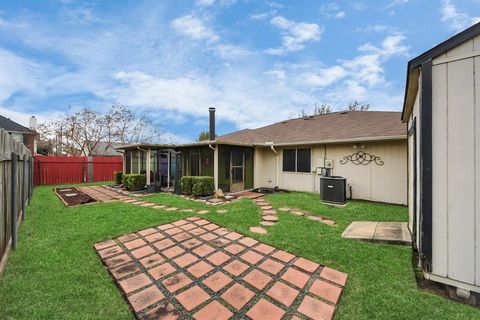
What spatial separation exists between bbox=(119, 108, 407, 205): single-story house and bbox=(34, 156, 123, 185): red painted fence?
3.50m

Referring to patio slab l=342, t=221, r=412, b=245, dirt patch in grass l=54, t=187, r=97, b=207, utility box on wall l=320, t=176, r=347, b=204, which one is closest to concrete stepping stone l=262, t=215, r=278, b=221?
patio slab l=342, t=221, r=412, b=245

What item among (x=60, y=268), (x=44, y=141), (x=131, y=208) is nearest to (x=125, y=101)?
(x=44, y=141)

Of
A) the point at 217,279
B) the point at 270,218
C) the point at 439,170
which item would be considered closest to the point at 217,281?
the point at 217,279

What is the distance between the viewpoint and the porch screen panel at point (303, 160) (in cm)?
853

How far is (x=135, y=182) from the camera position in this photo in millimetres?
9570

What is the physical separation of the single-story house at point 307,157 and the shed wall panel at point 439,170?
14.3 feet

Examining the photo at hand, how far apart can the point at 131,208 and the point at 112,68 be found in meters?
8.86

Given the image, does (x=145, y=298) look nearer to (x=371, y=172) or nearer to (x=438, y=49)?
(x=438, y=49)

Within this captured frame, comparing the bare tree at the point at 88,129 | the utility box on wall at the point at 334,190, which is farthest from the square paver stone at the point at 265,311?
the bare tree at the point at 88,129

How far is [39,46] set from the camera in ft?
26.6

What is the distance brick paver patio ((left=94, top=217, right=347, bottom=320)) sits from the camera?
2.01m

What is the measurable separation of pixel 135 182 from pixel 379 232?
9.32 metres

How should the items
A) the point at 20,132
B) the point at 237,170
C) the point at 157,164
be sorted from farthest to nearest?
the point at 20,132, the point at 157,164, the point at 237,170

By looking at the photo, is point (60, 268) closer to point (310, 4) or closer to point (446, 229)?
point (446, 229)
